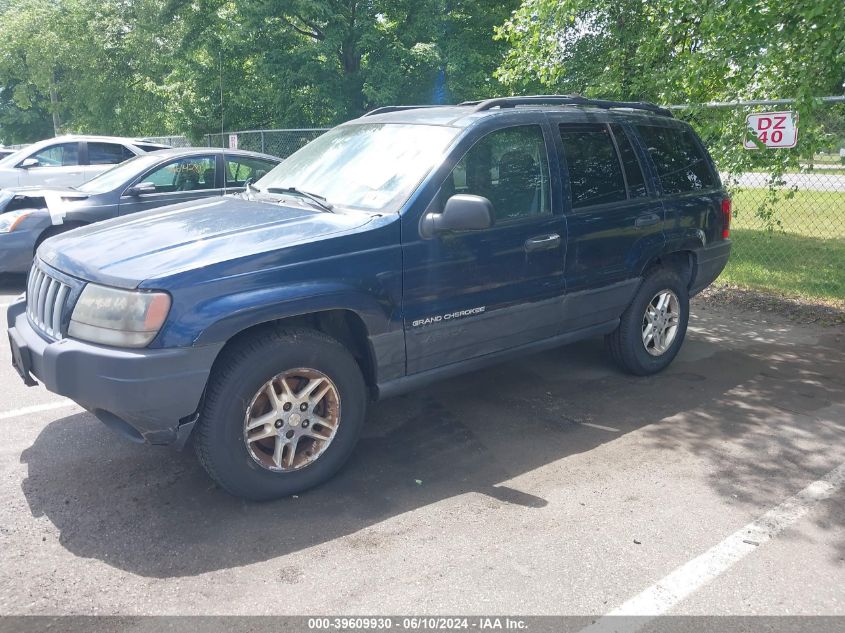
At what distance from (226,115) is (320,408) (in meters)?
18.0

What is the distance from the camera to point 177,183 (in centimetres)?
891

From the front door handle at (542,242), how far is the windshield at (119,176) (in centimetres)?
580

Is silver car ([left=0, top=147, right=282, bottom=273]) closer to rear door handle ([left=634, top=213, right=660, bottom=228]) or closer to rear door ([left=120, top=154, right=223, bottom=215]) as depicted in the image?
rear door ([left=120, top=154, right=223, bottom=215])

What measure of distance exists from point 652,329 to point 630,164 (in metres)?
1.29

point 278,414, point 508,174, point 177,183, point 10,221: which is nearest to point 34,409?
point 278,414

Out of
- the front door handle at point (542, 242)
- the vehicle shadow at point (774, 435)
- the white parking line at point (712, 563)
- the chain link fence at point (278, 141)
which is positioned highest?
the chain link fence at point (278, 141)

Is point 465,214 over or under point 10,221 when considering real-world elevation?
over

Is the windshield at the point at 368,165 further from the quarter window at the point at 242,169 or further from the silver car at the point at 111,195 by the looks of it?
the quarter window at the point at 242,169

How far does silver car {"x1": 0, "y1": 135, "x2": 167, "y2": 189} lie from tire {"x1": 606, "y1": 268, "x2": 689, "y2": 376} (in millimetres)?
9583

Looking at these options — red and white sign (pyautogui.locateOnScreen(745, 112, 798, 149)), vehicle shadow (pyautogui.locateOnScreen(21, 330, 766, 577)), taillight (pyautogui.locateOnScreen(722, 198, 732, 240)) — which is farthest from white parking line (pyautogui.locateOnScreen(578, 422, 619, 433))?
red and white sign (pyautogui.locateOnScreen(745, 112, 798, 149))

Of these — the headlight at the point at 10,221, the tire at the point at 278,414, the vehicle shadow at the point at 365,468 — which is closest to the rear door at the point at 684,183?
the vehicle shadow at the point at 365,468

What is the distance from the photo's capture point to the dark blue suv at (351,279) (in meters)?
3.34

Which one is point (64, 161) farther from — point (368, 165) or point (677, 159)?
point (677, 159)

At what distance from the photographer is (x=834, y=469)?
4.20 meters
